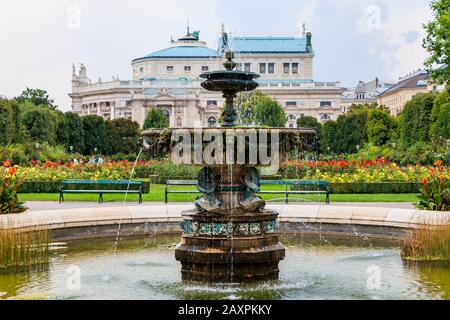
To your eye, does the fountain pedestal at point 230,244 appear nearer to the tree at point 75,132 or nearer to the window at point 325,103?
the tree at point 75,132

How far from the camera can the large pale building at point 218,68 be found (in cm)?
9700

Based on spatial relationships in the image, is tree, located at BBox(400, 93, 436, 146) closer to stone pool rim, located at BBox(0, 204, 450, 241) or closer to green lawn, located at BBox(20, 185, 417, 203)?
green lawn, located at BBox(20, 185, 417, 203)

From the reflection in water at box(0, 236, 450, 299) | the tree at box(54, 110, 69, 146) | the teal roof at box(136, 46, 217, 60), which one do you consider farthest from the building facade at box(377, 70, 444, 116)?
the reflection in water at box(0, 236, 450, 299)

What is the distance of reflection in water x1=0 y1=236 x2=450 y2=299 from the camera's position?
28.0ft

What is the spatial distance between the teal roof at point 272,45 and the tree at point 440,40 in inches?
2700

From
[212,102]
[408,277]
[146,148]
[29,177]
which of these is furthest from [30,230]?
[212,102]

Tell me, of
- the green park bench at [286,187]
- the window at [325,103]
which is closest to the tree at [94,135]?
the window at [325,103]

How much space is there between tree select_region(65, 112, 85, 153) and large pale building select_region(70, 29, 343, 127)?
19.9 meters

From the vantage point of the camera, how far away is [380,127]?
2416 inches

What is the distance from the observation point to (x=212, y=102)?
9850cm

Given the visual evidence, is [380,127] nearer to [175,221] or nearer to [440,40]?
[440,40]

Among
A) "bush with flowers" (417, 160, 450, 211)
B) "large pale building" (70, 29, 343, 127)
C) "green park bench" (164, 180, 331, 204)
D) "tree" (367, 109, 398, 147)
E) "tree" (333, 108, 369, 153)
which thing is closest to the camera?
"bush with flowers" (417, 160, 450, 211)
